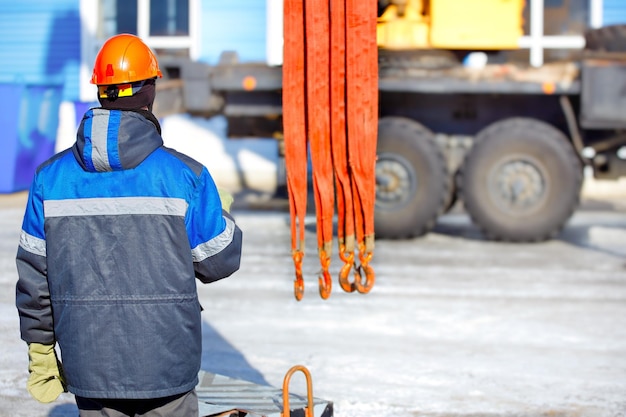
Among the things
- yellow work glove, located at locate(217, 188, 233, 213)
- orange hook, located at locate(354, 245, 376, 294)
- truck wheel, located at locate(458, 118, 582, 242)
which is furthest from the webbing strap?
truck wheel, located at locate(458, 118, 582, 242)

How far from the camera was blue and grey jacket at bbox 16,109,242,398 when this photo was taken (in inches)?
132

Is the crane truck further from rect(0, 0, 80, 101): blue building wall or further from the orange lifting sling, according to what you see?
the orange lifting sling

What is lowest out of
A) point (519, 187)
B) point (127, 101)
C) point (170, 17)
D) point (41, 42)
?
point (519, 187)

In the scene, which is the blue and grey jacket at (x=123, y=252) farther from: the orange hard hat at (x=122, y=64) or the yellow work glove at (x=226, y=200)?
the yellow work glove at (x=226, y=200)

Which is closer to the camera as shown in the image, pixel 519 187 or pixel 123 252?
pixel 123 252

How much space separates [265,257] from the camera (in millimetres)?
10688

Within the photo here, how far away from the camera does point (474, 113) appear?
12.2 metres

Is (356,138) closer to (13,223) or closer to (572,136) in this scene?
(572,136)

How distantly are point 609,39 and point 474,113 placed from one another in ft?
5.99

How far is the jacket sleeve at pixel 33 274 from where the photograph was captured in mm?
3447

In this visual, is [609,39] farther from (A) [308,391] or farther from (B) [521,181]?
(A) [308,391]

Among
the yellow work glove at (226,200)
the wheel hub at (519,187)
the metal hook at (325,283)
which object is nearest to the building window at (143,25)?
the wheel hub at (519,187)

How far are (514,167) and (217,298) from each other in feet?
14.7

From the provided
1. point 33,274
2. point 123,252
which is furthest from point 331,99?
point 33,274
